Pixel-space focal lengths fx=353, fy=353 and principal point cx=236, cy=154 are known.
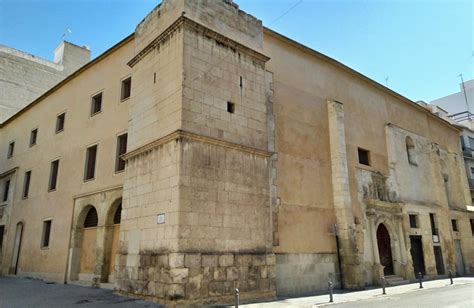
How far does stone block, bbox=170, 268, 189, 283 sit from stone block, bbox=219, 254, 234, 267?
116 cm

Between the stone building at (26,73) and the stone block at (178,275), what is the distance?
22698 mm

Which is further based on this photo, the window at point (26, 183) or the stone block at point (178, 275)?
the window at point (26, 183)

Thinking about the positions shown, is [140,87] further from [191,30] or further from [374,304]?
[374,304]

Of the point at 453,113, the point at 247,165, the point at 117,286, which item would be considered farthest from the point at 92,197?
the point at 453,113

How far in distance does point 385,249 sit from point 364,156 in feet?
15.2

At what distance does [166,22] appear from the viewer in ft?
36.9

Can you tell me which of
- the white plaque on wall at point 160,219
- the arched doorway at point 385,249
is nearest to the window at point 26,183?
the white plaque on wall at point 160,219

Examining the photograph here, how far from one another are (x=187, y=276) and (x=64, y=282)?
8582mm

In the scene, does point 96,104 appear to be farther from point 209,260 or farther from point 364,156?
point 364,156

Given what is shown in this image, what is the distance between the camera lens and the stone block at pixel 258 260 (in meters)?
10.4

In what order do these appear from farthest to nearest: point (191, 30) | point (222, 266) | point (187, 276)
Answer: point (191, 30), point (222, 266), point (187, 276)

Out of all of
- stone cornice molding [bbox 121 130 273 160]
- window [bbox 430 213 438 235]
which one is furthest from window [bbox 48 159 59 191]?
window [bbox 430 213 438 235]

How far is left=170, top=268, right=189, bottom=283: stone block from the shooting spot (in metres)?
8.68

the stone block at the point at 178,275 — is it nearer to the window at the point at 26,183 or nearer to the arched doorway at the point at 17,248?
the arched doorway at the point at 17,248
